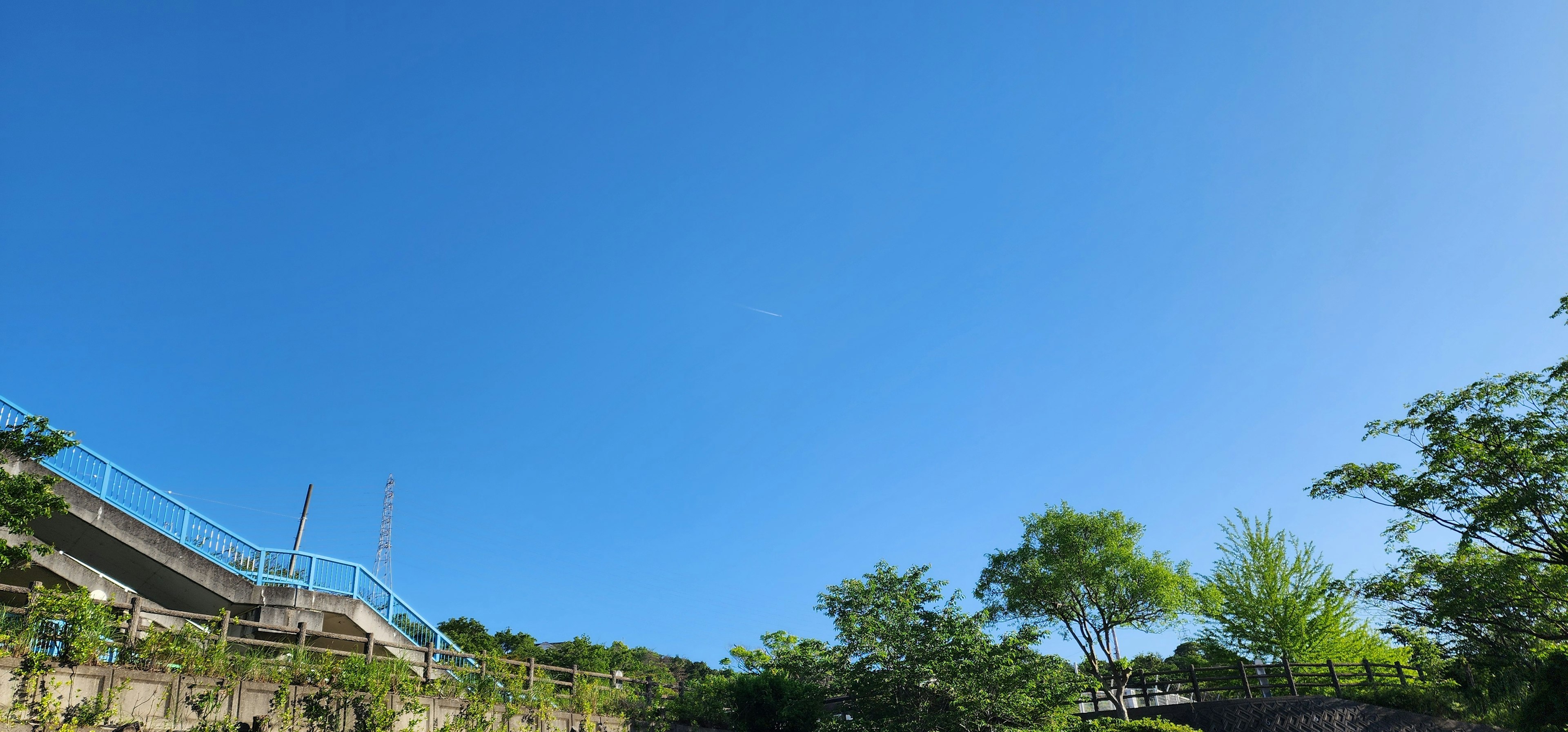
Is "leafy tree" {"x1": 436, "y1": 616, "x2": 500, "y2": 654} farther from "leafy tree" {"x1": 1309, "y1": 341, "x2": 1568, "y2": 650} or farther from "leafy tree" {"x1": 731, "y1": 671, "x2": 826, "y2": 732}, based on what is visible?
"leafy tree" {"x1": 1309, "y1": 341, "x2": 1568, "y2": 650}

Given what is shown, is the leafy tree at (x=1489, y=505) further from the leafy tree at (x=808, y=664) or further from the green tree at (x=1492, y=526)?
the leafy tree at (x=808, y=664)

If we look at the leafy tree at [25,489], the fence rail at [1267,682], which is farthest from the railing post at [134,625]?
the fence rail at [1267,682]

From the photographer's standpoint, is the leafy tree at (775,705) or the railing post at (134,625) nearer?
the railing post at (134,625)

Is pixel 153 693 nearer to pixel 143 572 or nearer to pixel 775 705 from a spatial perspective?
pixel 143 572

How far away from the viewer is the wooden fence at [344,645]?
12.0 metres

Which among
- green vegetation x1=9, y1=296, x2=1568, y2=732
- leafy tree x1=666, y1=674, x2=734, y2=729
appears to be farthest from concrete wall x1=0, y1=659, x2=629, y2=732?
leafy tree x1=666, y1=674, x2=734, y2=729

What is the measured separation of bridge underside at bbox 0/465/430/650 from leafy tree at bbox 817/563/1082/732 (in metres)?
10.7

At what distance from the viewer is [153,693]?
11.4 metres

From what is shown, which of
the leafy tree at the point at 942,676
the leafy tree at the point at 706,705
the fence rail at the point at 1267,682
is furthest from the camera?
the fence rail at the point at 1267,682

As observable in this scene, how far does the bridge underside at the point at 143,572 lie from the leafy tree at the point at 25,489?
208cm

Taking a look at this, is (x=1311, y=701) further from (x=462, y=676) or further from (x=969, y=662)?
(x=462, y=676)

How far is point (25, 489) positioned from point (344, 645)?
7.92 m

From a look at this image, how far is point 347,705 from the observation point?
1349cm

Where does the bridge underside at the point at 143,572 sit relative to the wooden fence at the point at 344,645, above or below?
above
